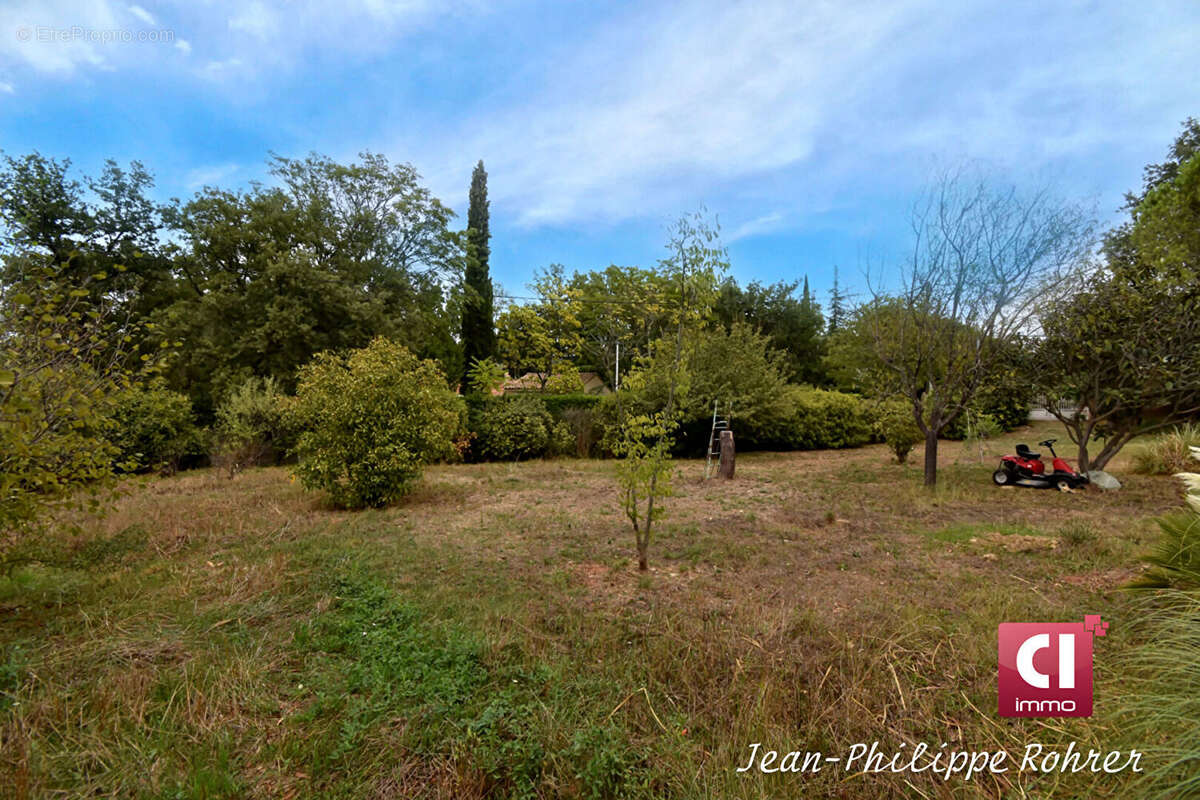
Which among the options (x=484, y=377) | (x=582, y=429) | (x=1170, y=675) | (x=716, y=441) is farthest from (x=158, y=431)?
(x=1170, y=675)

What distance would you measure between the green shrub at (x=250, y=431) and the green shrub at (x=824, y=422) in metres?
12.2

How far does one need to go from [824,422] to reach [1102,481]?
22.3 feet

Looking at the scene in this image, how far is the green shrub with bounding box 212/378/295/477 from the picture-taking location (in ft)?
31.4

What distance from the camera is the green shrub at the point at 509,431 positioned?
11.6 metres

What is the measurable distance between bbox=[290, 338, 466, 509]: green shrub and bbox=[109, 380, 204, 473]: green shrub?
176 inches

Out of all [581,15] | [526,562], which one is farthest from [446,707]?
[581,15]

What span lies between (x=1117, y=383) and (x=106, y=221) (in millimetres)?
23146

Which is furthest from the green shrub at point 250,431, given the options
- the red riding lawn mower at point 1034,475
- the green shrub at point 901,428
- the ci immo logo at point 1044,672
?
the red riding lawn mower at point 1034,475

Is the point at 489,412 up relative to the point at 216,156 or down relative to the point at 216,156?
down

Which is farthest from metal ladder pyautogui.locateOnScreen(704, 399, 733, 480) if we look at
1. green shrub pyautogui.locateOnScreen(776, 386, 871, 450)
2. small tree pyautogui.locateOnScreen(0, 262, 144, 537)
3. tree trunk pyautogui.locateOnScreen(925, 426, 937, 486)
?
small tree pyautogui.locateOnScreen(0, 262, 144, 537)

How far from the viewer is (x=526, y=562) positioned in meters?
4.09

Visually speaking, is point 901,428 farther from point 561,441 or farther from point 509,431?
point 509,431

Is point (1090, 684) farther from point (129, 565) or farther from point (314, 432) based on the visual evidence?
point (314, 432)

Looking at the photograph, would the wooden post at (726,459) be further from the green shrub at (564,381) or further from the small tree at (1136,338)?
the green shrub at (564,381)
